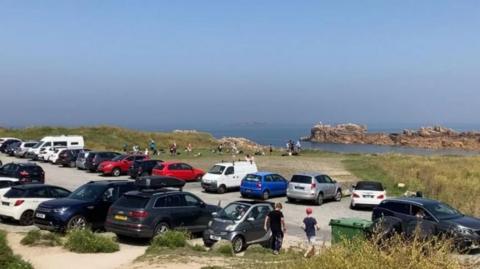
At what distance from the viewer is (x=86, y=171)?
137 feet

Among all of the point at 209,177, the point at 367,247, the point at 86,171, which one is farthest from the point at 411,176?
the point at 367,247

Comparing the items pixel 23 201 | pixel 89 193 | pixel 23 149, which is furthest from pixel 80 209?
pixel 23 149

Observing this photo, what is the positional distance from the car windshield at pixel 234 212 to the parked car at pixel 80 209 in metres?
4.48

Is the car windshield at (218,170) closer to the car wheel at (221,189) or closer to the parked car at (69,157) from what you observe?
the car wheel at (221,189)

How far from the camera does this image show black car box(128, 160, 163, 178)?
3738 centimetres

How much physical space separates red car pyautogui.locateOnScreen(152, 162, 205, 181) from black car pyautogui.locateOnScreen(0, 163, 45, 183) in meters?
7.15

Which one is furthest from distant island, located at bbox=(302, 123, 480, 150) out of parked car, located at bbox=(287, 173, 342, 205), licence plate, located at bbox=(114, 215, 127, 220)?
licence plate, located at bbox=(114, 215, 127, 220)

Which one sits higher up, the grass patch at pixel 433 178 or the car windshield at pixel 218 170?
the car windshield at pixel 218 170

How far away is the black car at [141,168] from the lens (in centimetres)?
3738

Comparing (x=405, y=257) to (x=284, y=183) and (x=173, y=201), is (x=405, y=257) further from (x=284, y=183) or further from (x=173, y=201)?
(x=284, y=183)

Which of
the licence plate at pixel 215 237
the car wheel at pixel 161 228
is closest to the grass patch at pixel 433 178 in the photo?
the licence plate at pixel 215 237

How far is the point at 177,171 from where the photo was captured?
36406mm

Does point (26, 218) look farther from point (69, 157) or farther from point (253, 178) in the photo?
point (69, 157)

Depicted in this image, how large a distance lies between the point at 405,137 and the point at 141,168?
116 metres
